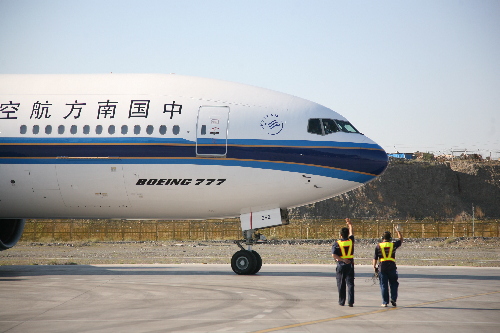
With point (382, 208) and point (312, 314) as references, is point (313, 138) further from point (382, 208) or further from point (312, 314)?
point (382, 208)

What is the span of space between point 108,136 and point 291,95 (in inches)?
281

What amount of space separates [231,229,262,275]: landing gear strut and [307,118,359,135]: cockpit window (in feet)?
14.6

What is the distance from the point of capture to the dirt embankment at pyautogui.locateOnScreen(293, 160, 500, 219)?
10388 cm

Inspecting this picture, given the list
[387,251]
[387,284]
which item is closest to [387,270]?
[387,284]

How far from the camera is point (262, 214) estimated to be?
2428 cm

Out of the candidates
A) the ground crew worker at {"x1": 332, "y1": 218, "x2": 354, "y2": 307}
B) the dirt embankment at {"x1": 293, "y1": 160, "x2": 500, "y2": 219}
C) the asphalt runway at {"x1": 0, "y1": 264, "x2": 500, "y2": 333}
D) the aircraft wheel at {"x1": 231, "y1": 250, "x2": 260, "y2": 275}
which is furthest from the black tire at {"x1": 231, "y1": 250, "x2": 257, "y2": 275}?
the dirt embankment at {"x1": 293, "y1": 160, "x2": 500, "y2": 219}

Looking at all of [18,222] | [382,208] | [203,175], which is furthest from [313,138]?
[382,208]

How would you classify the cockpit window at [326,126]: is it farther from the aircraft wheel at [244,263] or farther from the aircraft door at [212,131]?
the aircraft wheel at [244,263]

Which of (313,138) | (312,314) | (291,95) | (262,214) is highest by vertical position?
(291,95)

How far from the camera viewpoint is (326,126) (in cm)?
2386

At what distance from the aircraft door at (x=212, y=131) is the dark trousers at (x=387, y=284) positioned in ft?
28.8

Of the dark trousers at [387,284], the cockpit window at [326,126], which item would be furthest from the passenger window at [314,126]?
the dark trousers at [387,284]

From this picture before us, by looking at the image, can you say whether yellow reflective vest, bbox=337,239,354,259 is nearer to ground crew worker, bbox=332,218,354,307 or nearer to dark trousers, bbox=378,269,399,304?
ground crew worker, bbox=332,218,354,307

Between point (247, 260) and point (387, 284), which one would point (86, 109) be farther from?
point (387, 284)
